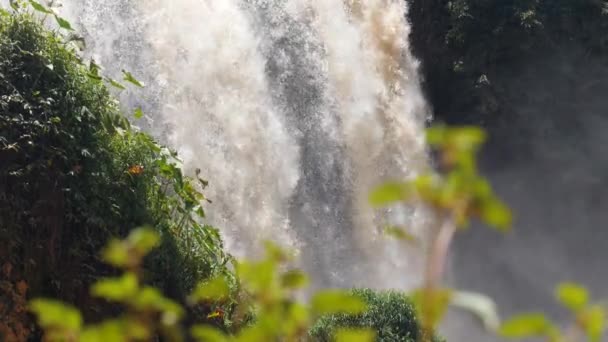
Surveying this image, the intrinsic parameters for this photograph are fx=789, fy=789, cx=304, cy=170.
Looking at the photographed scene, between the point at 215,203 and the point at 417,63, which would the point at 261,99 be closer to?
the point at 215,203

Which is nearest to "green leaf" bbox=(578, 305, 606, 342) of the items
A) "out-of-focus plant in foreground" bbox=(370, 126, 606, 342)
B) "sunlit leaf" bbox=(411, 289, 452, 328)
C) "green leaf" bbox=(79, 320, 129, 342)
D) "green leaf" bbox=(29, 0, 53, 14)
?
"out-of-focus plant in foreground" bbox=(370, 126, 606, 342)

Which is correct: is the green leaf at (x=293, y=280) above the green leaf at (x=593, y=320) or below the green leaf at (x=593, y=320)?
above

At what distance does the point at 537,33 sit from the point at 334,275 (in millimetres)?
3943

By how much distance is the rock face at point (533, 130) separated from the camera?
991 cm

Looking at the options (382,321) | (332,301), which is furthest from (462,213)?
(382,321)

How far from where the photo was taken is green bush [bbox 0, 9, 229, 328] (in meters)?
3.64

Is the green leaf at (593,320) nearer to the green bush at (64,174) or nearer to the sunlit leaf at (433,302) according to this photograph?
the sunlit leaf at (433,302)

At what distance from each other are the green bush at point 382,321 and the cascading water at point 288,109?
226 cm

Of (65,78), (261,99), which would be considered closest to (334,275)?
(261,99)

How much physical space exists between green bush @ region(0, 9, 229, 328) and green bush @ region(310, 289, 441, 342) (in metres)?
2.13

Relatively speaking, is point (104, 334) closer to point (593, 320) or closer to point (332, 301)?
point (332, 301)

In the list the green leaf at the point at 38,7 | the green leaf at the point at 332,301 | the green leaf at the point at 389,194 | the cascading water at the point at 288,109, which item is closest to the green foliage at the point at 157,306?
the green leaf at the point at 332,301

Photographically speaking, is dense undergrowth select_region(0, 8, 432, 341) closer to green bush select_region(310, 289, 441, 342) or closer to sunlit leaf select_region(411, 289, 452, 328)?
green bush select_region(310, 289, 441, 342)

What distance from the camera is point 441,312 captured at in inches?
29.8
